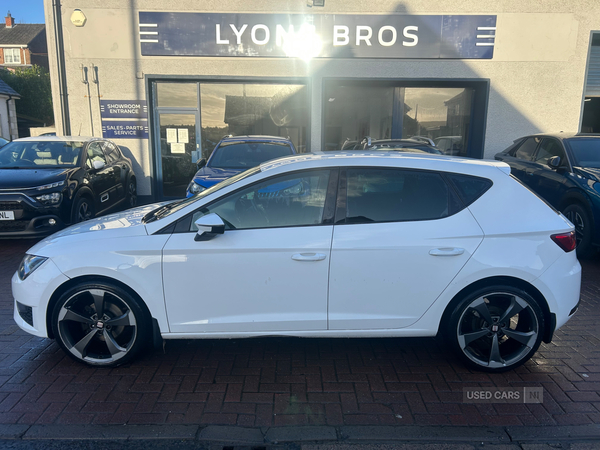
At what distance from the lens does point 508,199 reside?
10.9ft

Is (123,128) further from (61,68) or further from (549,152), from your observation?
(549,152)

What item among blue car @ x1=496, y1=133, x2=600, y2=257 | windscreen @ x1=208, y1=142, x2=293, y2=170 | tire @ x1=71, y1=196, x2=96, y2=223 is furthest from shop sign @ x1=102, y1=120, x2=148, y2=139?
blue car @ x1=496, y1=133, x2=600, y2=257

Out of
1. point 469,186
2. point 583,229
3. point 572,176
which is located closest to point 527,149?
point 572,176

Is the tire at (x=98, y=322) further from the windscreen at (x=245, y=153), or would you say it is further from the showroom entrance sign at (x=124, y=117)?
the showroom entrance sign at (x=124, y=117)

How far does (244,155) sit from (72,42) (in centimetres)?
580

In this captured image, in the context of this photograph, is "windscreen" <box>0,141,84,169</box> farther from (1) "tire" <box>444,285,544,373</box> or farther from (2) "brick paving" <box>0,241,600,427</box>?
(1) "tire" <box>444,285,544,373</box>

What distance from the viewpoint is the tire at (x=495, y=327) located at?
327 cm

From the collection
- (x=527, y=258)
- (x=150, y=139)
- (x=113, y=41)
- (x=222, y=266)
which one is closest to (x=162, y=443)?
(x=222, y=266)

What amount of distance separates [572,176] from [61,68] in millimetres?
10825

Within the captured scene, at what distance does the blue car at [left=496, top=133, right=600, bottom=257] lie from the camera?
6.15 m

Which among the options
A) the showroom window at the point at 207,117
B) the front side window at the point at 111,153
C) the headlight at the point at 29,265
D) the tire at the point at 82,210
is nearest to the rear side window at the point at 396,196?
the headlight at the point at 29,265

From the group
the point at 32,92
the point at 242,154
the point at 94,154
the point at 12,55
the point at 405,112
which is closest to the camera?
the point at 242,154

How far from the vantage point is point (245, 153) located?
27.1 ft

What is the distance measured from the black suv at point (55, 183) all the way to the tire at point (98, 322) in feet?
12.5
